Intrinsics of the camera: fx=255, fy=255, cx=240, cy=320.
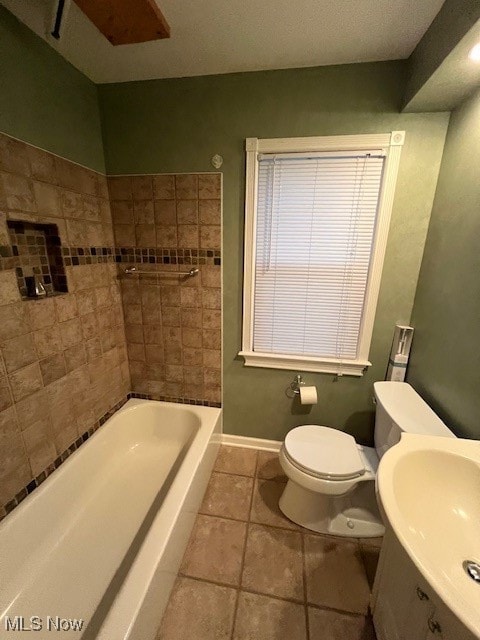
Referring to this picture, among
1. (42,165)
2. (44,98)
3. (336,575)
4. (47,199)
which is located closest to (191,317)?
(47,199)

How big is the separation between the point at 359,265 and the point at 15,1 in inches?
73.3

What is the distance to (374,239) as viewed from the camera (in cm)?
145

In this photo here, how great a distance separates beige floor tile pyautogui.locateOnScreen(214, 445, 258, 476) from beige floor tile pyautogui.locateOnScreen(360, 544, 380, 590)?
0.70 metres

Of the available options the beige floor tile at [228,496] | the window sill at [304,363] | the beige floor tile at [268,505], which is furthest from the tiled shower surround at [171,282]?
the beige floor tile at [268,505]

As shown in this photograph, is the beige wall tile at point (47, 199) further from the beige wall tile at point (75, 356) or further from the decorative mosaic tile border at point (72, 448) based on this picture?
the decorative mosaic tile border at point (72, 448)

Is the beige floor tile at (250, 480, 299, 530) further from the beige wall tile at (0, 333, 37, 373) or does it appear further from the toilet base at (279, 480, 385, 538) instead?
the beige wall tile at (0, 333, 37, 373)

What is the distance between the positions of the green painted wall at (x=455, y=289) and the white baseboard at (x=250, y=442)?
1.05m

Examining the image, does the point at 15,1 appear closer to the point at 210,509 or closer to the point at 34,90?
the point at 34,90

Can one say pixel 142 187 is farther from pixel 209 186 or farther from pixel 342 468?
pixel 342 468

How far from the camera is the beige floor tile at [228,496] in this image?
146cm

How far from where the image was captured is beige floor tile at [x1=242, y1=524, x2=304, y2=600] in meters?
1.14

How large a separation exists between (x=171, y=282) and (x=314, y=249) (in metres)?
0.93

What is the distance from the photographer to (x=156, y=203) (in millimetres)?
1577

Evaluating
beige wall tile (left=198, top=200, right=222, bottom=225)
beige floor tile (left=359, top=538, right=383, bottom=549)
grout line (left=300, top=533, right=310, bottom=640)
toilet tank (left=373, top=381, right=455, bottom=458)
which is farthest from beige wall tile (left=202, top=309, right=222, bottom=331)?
beige floor tile (left=359, top=538, right=383, bottom=549)
